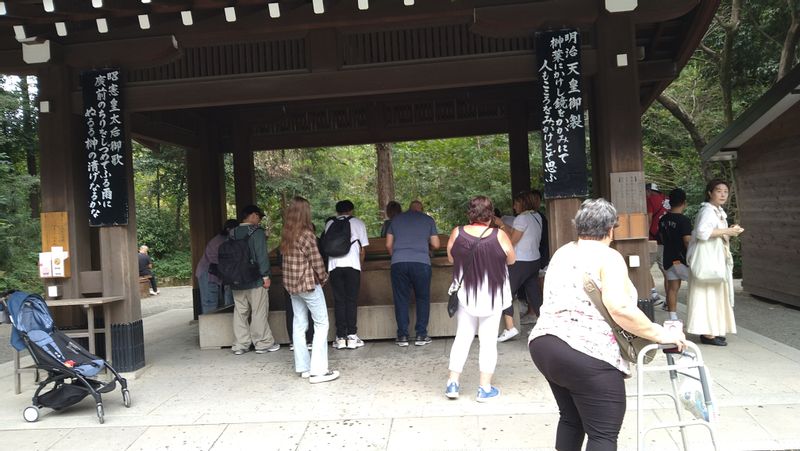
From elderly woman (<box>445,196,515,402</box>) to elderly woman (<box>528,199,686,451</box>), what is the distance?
163 cm

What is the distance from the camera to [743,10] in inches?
484

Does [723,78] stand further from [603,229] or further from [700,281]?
[603,229]

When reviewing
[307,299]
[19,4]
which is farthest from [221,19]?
[307,299]

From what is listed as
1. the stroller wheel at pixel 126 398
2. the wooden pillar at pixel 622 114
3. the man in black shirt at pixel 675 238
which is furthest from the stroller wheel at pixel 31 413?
the man in black shirt at pixel 675 238

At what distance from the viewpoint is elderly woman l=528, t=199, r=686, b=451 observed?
2.50m

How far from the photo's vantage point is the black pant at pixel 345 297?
240 inches

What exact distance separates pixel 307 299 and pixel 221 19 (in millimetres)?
2841

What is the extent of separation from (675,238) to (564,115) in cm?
241

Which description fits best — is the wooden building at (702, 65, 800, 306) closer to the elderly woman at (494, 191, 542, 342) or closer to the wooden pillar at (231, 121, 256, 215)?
the elderly woman at (494, 191, 542, 342)

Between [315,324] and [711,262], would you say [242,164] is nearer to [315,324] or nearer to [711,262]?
[315,324]

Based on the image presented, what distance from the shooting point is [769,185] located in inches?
331

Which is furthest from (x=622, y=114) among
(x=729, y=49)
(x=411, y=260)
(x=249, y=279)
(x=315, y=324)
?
(x=729, y=49)

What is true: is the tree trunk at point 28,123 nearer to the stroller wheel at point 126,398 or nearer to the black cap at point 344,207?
the black cap at point 344,207

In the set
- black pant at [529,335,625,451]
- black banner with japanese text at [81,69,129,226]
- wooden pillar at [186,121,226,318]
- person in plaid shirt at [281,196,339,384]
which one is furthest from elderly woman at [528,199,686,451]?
wooden pillar at [186,121,226,318]
